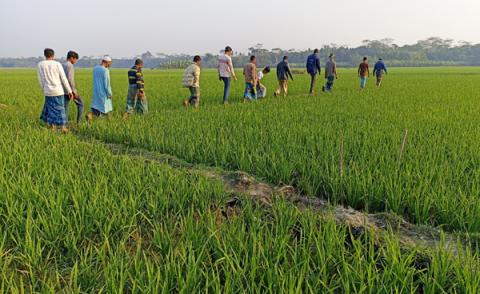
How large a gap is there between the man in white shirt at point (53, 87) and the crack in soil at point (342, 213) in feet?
10.2

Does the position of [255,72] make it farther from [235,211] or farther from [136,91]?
[235,211]

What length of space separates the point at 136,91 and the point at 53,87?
1930 millimetres

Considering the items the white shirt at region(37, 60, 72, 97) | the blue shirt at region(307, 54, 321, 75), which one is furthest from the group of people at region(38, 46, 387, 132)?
the blue shirt at region(307, 54, 321, 75)

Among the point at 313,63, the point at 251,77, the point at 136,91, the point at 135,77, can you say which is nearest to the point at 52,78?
the point at 135,77

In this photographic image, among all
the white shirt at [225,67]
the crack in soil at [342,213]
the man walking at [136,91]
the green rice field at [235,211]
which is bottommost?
the crack in soil at [342,213]

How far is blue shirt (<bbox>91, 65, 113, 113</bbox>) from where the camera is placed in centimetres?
681

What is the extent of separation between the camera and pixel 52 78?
19.0 ft

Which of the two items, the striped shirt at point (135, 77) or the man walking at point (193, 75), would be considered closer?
the striped shirt at point (135, 77)

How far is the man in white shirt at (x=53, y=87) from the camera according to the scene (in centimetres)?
574

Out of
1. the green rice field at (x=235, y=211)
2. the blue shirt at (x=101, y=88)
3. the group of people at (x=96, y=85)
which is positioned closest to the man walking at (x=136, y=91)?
the group of people at (x=96, y=85)

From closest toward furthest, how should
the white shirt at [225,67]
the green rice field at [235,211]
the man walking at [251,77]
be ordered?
the green rice field at [235,211], the white shirt at [225,67], the man walking at [251,77]

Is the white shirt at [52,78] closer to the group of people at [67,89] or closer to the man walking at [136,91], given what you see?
the group of people at [67,89]

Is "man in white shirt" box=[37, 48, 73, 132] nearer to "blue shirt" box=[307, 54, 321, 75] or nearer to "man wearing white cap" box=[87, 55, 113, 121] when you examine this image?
"man wearing white cap" box=[87, 55, 113, 121]

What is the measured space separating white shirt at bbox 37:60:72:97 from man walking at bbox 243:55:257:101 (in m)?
5.37
